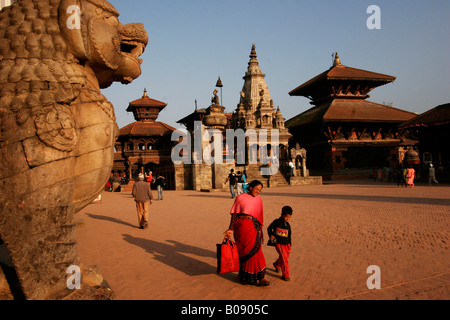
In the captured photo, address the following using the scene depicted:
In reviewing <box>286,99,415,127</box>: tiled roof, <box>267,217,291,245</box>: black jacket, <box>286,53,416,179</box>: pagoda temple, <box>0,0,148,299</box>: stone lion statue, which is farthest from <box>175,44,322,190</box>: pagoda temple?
<box>0,0,148,299</box>: stone lion statue

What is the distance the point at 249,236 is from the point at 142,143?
35794mm

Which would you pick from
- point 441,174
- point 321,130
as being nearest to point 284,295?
point 441,174

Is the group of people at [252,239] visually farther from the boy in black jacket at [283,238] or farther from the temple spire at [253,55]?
the temple spire at [253,55]

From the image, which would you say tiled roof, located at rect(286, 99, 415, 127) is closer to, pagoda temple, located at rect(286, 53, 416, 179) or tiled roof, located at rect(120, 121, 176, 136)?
pagoda temple, located at rect(286, 53, 416, 179)

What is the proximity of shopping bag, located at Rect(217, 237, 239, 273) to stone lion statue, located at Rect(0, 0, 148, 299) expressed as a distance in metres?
1.62

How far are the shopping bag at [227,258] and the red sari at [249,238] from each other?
0.42 ft

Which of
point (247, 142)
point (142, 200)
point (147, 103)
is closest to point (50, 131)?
point (142, 200)

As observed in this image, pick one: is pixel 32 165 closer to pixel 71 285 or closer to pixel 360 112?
pixel 71 285

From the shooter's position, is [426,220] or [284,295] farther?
[426,220]

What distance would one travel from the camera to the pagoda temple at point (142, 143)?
37.3 m

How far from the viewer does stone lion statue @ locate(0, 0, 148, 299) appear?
3.16 metres

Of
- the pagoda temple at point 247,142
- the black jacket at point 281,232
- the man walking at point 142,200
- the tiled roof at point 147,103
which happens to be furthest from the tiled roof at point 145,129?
the black jacket at point 281,232

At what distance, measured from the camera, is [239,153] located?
3158cm
